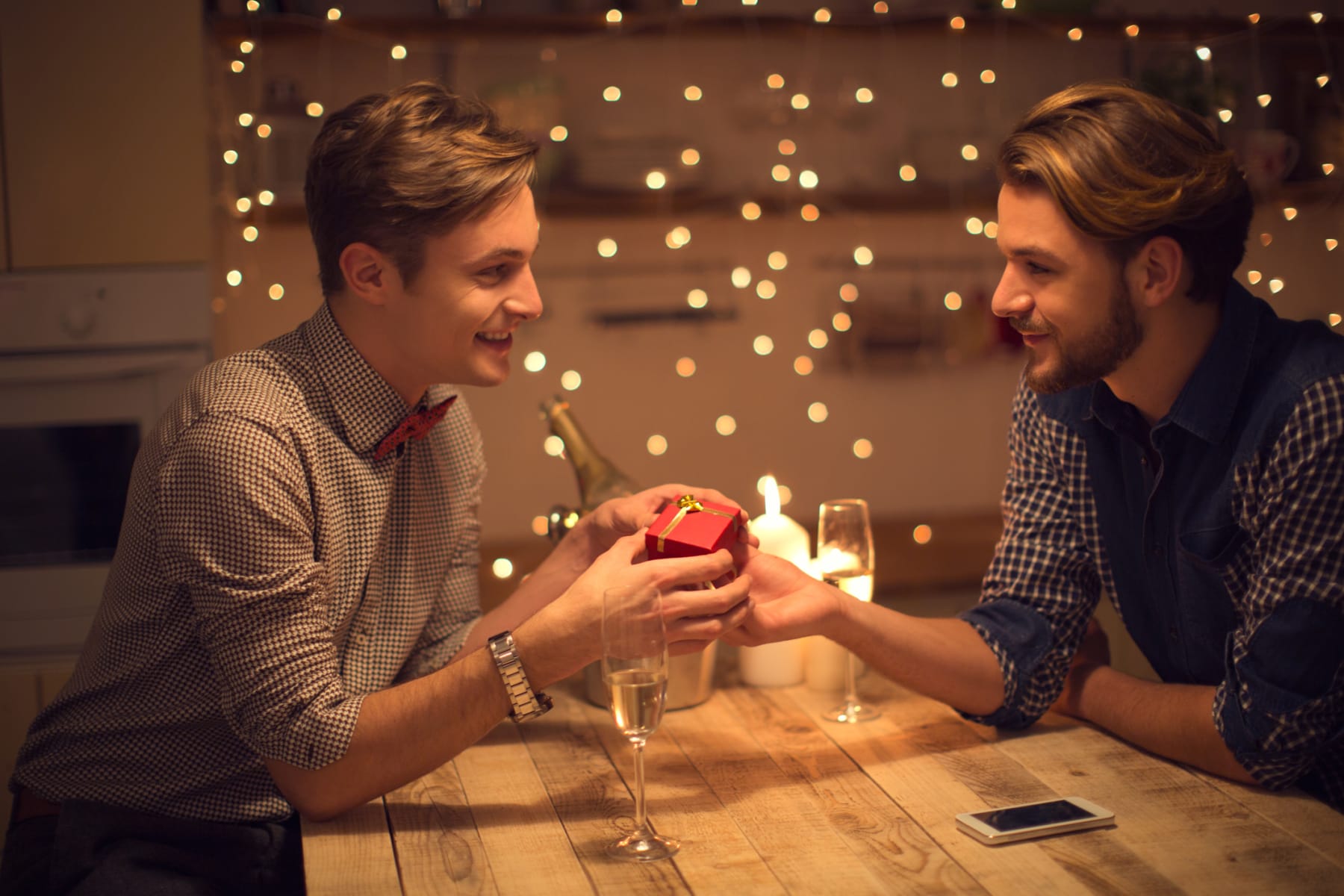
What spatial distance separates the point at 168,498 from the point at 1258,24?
3373mm

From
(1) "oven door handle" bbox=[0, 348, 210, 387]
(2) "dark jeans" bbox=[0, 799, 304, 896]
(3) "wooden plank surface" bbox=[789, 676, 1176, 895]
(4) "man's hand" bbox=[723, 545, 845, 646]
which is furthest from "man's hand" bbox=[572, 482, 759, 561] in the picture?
(1) "oven door handle" bbox=[0, 348, 210, 387]

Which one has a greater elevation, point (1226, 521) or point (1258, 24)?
point (1258, 24)

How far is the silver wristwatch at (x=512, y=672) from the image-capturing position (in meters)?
1.30

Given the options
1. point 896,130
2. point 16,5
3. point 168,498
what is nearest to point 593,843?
point 168,498

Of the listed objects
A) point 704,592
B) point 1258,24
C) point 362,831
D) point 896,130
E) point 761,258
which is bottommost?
point 362,831

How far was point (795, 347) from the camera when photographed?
12.4 feet

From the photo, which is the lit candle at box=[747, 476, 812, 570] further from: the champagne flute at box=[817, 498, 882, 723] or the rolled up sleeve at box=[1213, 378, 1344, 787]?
the rolled up sleeve at box=[1213, 378, 1344, 787]

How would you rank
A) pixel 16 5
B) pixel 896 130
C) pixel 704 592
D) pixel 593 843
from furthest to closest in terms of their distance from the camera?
pixel 896 130 → pixel 16 5 → pixel 704 592 → pixel 593 843

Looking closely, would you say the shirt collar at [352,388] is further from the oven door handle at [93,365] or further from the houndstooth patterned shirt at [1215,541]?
the oven door handle at [93,365]

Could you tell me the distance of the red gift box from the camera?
1.34m

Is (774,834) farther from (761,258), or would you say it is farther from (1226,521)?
(761,258)

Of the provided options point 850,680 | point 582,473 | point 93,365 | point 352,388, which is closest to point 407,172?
point 352,388

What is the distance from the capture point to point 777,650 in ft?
5.44

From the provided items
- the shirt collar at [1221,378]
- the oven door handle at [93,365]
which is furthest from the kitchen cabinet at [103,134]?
the shirt collar at [1221,378]
